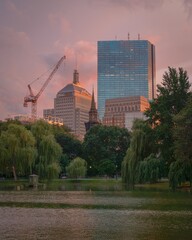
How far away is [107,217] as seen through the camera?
26.3 m

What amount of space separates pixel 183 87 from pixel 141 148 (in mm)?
10742

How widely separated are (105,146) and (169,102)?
62.7 meters

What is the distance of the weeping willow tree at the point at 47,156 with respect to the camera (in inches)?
3063

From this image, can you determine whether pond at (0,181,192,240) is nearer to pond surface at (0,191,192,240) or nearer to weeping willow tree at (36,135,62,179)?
pond surface at (0,191,192,240)

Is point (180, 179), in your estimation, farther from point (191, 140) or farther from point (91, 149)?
point (91, 149)

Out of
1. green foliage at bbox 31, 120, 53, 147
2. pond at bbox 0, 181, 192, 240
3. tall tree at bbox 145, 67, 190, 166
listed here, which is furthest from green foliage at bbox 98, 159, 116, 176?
pond at bbox 0, 181, 192, 240

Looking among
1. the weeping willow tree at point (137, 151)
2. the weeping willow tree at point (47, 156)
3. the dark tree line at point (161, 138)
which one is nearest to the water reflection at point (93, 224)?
the dark tree line at point (161, 138)

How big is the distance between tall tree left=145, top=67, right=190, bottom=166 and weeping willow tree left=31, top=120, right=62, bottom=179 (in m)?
22.9

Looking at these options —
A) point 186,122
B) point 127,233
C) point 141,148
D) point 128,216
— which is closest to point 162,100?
point 141,148

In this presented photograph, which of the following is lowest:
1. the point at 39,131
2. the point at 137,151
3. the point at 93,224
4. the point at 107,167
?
the point at 93,224

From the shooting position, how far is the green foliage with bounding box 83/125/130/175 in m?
121

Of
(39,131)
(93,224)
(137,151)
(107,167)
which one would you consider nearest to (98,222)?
(93,224)

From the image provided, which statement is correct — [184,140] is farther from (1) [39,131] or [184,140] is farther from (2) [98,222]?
(1) [39,131]

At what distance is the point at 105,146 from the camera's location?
403 feet
